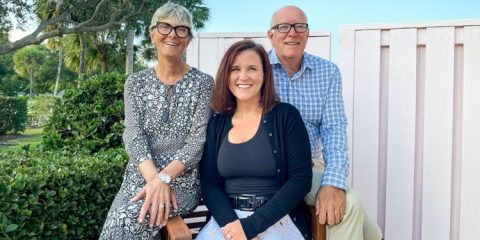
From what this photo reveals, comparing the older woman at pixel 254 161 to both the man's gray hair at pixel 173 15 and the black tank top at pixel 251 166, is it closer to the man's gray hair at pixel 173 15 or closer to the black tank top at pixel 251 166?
the black tank top at pixel 251 166

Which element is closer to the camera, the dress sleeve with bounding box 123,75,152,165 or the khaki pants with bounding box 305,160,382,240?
the khaki pants with bounding box 305,160,382,240

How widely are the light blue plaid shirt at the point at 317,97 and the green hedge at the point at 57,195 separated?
1318 mm

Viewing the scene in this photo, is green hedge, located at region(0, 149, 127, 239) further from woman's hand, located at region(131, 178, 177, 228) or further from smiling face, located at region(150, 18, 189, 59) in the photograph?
smiling face, located at region(150, 18, 189, 59)

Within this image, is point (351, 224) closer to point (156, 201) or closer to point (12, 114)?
point (156, 201)

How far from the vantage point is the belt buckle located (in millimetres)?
2113

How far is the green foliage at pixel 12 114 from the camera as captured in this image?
19.5 m

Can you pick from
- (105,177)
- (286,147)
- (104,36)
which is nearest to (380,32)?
(286,147)

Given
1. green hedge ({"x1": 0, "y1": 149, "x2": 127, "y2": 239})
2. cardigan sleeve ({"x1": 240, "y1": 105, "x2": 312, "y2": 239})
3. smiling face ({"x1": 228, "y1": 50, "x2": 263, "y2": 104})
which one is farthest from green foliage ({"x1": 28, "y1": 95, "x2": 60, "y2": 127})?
cardigan sleeve ({"x1": 240, "y1": 105, "x2": 312, "y2": 239})

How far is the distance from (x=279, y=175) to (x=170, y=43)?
895 mm

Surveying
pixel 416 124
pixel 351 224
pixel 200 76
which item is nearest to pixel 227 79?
pixel 200 76

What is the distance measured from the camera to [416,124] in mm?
3270

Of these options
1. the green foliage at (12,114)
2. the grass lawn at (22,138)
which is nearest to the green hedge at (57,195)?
the grass lawn at (22,138)

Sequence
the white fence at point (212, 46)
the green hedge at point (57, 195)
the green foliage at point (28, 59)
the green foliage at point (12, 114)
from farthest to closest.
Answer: the green foliage at point (28, 59) → the green foliage at point (12, 114) → the white fence at point (212, 46) → the green hedge at point (57, 195)

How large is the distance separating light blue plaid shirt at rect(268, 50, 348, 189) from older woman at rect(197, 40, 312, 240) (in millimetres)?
335
